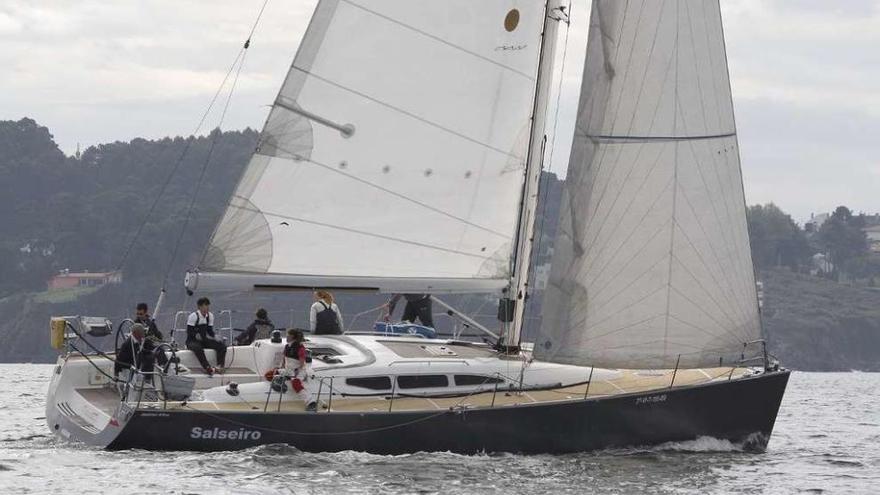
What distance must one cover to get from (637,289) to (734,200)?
184 centimetres

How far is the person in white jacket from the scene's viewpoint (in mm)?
21547

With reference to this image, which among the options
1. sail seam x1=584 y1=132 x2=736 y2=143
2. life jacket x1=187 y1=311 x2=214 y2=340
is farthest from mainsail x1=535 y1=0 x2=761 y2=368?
life jacket x1=187 y1=311 x2=214 y2=340

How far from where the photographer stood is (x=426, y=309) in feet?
76.6

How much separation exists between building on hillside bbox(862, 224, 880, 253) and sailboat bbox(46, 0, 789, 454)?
137 m

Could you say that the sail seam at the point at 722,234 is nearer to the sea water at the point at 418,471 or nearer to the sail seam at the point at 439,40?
the sea water at the point at 418,471

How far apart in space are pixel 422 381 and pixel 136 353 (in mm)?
3421

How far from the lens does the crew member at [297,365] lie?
63.1 ft

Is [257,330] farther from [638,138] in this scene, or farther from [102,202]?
[102,202]

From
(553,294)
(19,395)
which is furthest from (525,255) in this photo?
(19,395)

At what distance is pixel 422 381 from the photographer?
2030 centimetres

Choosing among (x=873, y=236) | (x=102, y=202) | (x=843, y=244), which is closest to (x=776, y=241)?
(x=843, y=244)

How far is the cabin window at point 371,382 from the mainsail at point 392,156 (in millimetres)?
1292

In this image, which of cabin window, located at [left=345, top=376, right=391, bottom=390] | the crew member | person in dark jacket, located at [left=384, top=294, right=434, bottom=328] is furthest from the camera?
person in dark jacket, located at [left=384, top=294, right=434, bottom=328]

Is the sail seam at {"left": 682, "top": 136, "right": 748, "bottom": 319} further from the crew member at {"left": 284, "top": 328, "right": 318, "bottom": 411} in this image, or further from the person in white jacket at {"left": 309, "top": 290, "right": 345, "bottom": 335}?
the crew member at {"left": 284, "top": 328, "right": 318, "bottom": 411}
